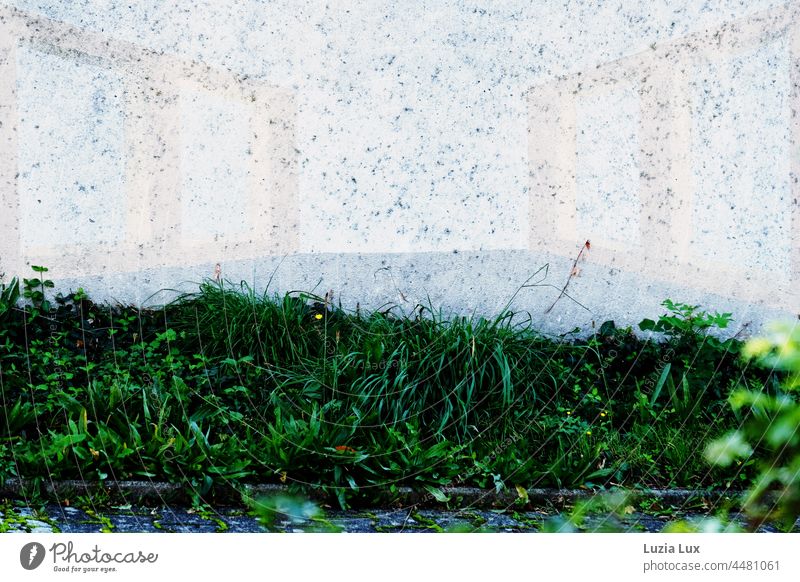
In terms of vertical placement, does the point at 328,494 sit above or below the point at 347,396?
below

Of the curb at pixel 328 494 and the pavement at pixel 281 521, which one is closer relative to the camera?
the pavement at pixel 281 521

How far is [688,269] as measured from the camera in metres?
3.64

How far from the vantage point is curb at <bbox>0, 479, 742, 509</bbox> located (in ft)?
8.52

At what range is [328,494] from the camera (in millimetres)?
2660

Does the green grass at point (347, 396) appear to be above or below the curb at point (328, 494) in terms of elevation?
above

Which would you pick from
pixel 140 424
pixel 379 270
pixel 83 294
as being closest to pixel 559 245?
pixel 379 270

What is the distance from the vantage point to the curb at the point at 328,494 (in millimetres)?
→ 2598

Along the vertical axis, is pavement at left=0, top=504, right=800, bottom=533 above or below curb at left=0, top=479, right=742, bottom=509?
below

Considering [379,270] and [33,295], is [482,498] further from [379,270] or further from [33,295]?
[33,295]

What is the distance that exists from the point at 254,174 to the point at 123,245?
719mm

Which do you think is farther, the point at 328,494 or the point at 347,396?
the point at 347,396

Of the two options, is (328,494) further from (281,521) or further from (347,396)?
(347,396)

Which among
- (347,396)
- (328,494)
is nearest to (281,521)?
(328,494)

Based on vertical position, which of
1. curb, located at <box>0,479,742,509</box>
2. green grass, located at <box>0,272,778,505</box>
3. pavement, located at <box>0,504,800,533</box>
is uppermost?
green grass, located at <box>0,272,778,505</box>
